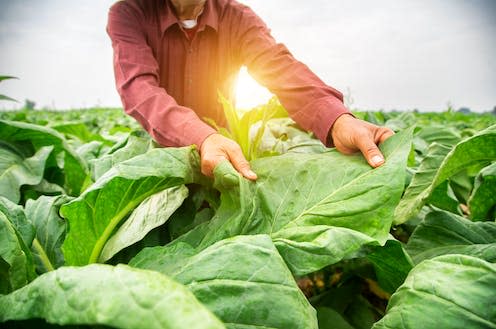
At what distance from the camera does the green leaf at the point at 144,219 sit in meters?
0.96

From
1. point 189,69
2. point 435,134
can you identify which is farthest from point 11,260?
point 435,134

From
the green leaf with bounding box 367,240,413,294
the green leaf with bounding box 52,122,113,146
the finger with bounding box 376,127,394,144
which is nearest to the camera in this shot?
the green leaf with bounding box 367,240,413,294

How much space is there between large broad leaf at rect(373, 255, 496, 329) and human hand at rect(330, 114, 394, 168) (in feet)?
1.02

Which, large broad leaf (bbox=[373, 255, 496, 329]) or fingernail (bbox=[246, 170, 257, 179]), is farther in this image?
fingernail (bbox=[246, 170, 257, 179])

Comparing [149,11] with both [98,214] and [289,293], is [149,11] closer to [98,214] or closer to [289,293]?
[98,214]

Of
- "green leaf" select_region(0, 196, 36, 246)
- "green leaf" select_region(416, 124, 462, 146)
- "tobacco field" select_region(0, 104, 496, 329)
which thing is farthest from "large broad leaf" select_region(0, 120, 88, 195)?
"green leaf" select_region(416, 124, 462, 146)

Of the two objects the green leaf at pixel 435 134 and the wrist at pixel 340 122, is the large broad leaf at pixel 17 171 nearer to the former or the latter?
the wrist at pixel 340 122

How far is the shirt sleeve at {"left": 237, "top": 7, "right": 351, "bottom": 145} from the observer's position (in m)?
1.38

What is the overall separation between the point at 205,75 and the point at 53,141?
770mm

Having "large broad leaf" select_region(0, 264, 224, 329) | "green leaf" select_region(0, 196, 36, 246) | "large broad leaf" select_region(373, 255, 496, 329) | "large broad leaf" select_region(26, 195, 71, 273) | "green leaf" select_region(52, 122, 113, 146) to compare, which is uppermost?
"large broad leaf" select_region(0, 264, 224, 329)

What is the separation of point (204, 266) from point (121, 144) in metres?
1.17

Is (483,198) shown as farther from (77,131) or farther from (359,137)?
(77,131)

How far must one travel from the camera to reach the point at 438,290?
2.16 ft

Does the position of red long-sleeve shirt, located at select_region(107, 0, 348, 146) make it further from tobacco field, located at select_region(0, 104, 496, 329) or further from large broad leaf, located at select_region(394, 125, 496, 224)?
large broad leaf, located at select_region(394, 125, 496, 224)
